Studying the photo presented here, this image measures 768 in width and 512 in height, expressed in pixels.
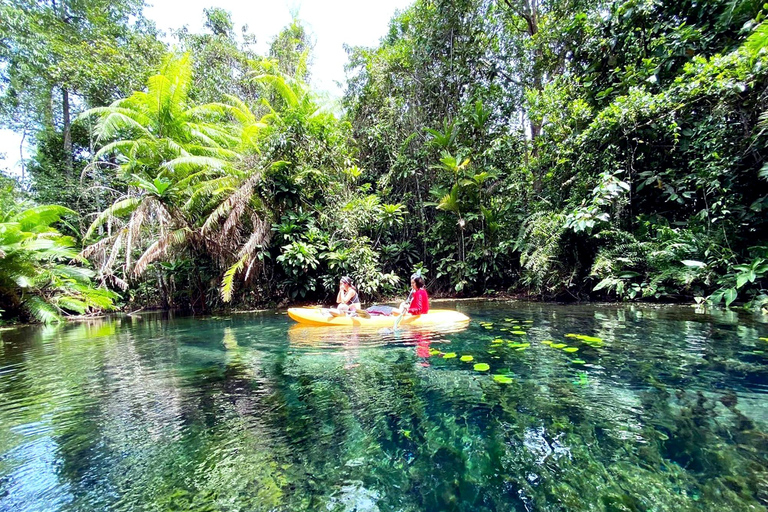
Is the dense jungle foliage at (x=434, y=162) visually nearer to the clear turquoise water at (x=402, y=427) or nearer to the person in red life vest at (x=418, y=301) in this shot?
the person in red life vest at (x=418, y=301)

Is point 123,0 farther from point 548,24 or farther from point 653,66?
point 653,66

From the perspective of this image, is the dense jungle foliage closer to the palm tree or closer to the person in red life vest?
the palm tree

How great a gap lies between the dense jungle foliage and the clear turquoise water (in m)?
4.05

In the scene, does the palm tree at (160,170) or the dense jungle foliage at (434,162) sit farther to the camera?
the palm tree at (160,170)

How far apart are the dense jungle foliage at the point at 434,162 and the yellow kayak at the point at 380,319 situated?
2776 millimetres

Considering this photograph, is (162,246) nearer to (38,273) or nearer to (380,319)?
(38,273)

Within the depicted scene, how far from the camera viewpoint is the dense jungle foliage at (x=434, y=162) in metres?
7.30

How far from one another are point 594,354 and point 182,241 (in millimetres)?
9563

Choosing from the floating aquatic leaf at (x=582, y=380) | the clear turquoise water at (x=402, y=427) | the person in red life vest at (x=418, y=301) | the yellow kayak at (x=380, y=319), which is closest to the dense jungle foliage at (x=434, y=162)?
the yellow kayak at (x=380, y=319)

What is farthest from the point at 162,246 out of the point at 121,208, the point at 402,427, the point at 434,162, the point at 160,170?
the point at 434,162

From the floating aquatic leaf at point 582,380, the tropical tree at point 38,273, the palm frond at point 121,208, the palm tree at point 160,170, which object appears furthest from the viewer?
the palm frond at point 121,208

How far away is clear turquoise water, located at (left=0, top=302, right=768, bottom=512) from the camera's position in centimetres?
188

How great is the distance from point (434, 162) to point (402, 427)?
11.7 metres

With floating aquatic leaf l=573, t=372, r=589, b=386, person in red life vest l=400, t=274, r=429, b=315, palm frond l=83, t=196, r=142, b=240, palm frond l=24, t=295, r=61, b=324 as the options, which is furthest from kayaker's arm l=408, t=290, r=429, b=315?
palm frond l=24, t=295, r=61, b=324
